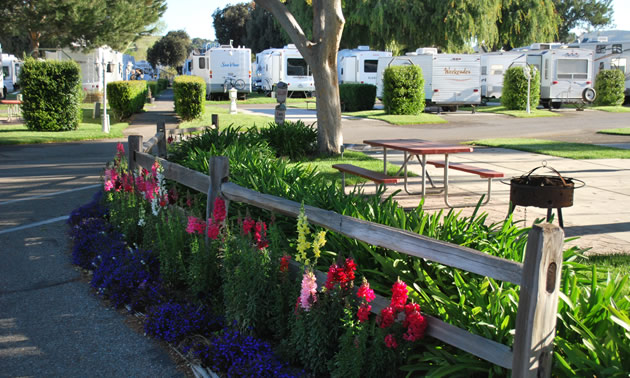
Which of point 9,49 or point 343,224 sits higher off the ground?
point 9,49

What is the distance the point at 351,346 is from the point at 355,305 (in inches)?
13.1

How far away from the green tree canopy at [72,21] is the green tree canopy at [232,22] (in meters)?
36.5

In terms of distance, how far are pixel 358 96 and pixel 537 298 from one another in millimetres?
25007

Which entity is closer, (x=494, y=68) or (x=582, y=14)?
(x=494, y=68)

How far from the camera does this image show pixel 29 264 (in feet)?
20.8

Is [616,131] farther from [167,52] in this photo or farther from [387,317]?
[167,52]

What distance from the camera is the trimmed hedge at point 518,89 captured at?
26.7 m

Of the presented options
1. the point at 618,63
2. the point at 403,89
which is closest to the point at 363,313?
the point at 403,89

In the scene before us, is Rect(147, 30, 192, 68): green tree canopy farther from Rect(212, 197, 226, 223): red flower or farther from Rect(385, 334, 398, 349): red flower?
Rect(385, 334, 398, 349): red flower

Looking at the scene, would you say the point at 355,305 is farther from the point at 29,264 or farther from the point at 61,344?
the point at 29,264

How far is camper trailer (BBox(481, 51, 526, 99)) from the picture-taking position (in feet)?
98.7

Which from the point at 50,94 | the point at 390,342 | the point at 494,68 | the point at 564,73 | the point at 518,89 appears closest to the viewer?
the point at 390,342

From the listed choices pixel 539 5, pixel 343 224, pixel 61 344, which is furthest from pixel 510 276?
pixel 539 5

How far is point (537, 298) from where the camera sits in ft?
8.95
